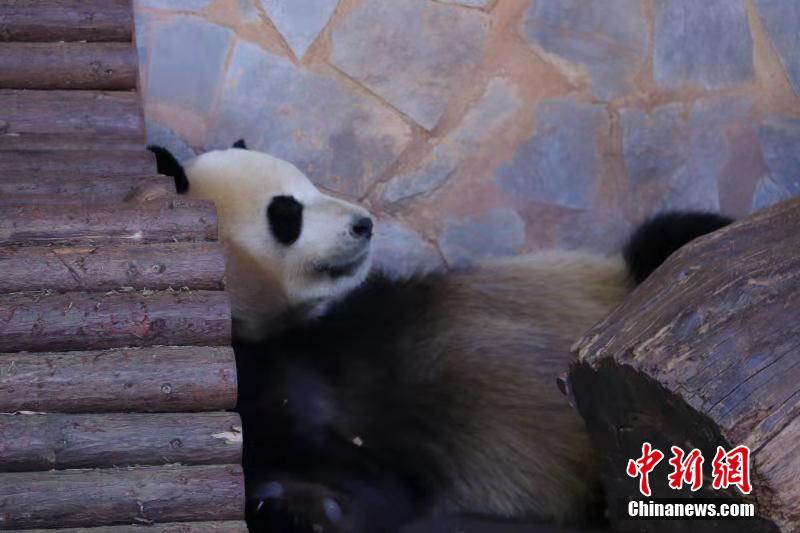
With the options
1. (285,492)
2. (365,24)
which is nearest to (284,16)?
(365,24)

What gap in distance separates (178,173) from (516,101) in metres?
1.17

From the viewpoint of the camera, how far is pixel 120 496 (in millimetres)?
1637

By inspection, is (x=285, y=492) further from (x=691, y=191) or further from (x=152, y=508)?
(x=691, y=191)

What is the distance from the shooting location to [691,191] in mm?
3398

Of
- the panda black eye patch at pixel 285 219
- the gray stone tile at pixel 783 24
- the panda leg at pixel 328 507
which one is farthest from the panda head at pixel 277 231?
the gray stone tile at pixel 783 24

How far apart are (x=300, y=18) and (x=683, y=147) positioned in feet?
3.87

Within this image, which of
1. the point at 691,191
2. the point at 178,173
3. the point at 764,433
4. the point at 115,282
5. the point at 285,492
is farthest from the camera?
the point at 691,191

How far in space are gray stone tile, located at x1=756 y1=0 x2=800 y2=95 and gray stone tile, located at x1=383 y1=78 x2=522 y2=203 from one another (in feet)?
2.53

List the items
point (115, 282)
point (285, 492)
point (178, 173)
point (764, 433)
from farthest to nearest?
point (178, 173) < point (285, 492) < point (115, 282) < point (764, 433)

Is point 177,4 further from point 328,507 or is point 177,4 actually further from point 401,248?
point 328,507

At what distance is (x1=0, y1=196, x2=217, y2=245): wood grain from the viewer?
2002 millimetres

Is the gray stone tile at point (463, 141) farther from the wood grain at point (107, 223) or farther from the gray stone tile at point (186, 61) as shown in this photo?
the wood grain at point (107, 223)

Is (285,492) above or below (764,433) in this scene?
below

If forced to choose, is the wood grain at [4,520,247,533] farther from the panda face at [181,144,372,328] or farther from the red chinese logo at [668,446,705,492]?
the panda face at [181,144,372,328]
